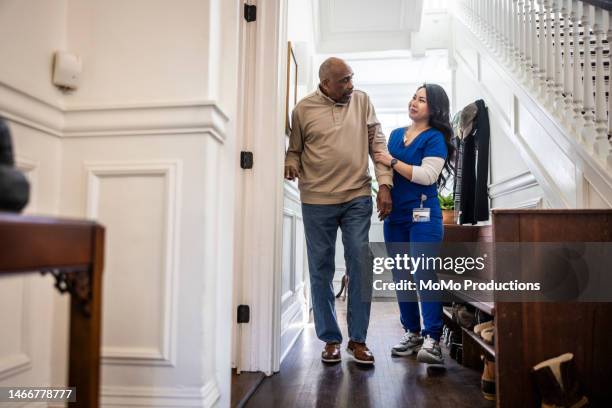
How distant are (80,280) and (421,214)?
1.52m

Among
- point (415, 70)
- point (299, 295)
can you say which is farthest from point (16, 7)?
point (415, 70)

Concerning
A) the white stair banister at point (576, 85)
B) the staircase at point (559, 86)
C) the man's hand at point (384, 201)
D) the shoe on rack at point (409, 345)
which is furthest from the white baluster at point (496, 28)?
the shoe on rack at point (409, 345)

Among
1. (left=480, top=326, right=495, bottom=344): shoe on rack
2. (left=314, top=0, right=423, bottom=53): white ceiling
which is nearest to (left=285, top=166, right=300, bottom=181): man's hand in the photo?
(left=480, top=326, right=495, bottom=344): shoe on rack

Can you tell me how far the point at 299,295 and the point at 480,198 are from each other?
4.59 feet

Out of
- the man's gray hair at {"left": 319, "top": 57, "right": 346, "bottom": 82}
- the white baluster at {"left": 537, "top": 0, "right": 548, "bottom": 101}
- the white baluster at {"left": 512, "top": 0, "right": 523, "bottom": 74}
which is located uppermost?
the white baluster at {"left": 512, "top": 0, "right": 523, "bottom": 74}

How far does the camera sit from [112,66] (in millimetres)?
1240

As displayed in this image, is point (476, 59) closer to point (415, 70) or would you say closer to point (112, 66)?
point (415, 70)

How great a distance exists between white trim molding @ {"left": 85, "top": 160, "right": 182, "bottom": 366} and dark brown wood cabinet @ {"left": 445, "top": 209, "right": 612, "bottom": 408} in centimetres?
96

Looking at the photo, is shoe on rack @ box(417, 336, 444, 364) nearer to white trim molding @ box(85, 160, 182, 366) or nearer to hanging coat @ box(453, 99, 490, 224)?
white trim molding @ box(85, 160, 182, 366)

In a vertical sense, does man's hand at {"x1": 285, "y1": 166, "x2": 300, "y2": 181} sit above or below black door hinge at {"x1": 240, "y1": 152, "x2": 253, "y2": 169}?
below

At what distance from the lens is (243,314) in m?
1.79

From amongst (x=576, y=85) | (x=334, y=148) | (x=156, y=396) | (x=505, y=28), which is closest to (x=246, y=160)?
(x=334, y=148)

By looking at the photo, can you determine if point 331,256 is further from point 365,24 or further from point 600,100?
point 365,24

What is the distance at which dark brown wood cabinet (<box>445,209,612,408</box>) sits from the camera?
1310 mm
